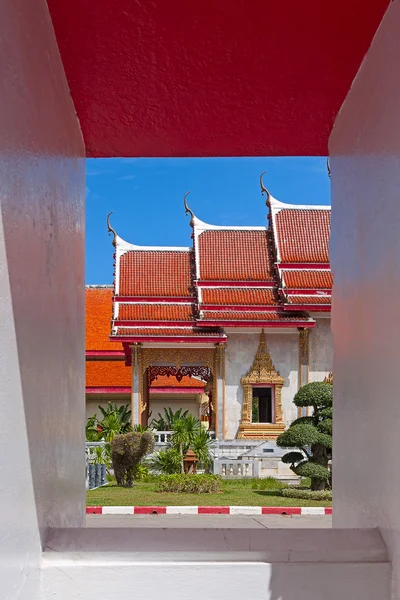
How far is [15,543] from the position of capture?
1.85 meters

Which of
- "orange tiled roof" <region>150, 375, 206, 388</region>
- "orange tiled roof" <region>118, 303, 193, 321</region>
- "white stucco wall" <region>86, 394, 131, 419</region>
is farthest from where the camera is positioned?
"orange tiled roof" <region>150, 375, 206, 388</region>

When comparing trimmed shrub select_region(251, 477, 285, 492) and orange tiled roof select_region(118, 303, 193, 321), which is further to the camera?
orange tiled roof select_region(118, 303, 193, 321)

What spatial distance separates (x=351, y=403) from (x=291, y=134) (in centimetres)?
114

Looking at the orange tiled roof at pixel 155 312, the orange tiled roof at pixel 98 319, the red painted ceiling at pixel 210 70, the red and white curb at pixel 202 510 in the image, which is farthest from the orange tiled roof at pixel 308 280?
the red painted ceiling at pixel 210 70

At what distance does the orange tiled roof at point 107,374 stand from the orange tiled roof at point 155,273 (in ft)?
14.4

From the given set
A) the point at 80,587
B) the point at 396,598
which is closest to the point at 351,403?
the point at 396,598

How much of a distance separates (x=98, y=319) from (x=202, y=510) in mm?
13452

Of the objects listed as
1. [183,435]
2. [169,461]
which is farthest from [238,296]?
[169,461]

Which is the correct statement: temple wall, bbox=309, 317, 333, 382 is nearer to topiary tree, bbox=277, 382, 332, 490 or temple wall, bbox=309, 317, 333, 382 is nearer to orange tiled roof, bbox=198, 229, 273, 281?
orange tiled roof, bbox=198, 229, 273, 281

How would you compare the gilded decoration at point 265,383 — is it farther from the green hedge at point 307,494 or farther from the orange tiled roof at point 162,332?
the green hedge at point 307,494

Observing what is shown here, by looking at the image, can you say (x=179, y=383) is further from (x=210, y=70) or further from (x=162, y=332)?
(x=210, y=70)

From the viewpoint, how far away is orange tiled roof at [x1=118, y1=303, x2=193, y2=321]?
1598 cm

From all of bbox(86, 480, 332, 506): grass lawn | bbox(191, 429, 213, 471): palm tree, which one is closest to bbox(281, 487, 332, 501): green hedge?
bbox(86, 480, 332, 506): grass lawn

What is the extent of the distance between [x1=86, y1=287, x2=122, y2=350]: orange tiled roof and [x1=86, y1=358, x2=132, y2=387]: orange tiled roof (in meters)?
0.41
